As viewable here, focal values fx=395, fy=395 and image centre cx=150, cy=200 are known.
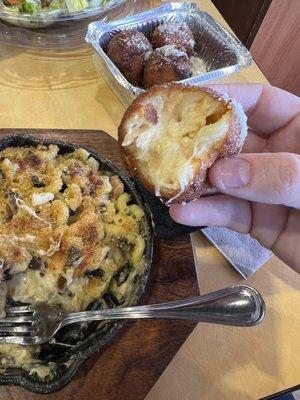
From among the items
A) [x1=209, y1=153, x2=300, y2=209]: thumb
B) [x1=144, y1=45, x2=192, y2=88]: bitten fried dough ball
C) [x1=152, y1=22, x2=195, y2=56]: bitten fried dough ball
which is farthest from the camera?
[x1=152, y1=22, x2=195, y2=56]: bitten fried dough ball

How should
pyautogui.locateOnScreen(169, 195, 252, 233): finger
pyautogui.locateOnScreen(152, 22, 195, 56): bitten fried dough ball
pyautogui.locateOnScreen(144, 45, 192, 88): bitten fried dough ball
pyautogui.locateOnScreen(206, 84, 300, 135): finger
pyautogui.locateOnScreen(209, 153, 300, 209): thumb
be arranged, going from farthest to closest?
pyautogui.locateOnScreen(152, 22, 195, 56): bitten fried dough ball, pyautogui.locateOnScreen(144, 45, 192, 88): bitten fried dough ball, pyautogui.locateOnScreen(206, 84, 300, 135): finger, pyautogui.locateOnScreen(169, 195, 252, 233): finger, pyautogui.locateOnScreen(209, 153, 300, 209): thumb

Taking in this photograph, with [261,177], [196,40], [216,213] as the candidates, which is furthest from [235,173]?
[196,40]

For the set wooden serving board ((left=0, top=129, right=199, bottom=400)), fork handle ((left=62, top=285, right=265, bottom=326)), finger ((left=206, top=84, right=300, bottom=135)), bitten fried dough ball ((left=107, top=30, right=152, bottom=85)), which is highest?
finger ((left=206, top=84, right=300, bottom=135))

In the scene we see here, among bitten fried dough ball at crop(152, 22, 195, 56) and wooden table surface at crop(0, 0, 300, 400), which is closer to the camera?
wooden table surface at crop(0, 0, 300, 400)

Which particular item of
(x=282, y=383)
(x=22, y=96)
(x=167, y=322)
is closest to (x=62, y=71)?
(x=22, y=96)

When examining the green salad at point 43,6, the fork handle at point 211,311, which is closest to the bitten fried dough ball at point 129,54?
the green salad at point 43,6

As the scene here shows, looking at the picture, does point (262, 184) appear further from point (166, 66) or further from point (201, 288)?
point (166, 66)

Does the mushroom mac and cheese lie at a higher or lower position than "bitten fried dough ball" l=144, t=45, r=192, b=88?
lower

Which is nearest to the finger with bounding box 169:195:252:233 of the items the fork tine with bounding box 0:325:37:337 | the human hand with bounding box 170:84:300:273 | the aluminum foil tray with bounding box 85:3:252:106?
the human hand with bounding box 170:84:300:273

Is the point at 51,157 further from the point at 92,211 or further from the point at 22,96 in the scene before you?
the point at 22,96

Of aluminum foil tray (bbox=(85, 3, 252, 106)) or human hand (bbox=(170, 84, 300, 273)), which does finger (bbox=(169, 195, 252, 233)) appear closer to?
human hand (bbox=(170, 84, 300, 273))
